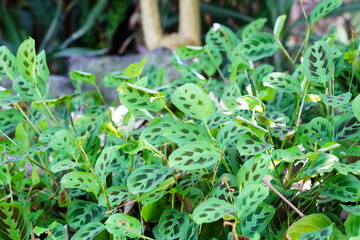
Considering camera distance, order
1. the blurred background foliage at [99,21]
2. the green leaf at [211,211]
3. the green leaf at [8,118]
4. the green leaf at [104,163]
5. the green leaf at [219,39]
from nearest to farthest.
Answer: the green leaf at [211,211] < the green leaf at [104,163] < the green leaf at [8,118] < the green leaf at [219,39] < the blurred background foliage at [99,21]

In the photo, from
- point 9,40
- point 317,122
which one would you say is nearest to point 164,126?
point 317,122

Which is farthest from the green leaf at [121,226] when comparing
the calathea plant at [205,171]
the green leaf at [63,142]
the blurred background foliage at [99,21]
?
the blurred background foliage at [99,21]

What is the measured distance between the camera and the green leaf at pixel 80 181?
0.46m

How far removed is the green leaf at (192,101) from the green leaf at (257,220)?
10cm

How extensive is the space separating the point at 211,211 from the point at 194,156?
6 centimetres

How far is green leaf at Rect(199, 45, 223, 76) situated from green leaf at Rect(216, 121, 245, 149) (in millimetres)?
332

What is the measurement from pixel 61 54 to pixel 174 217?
286 centimetres

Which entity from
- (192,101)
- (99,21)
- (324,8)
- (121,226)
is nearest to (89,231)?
(121,226)

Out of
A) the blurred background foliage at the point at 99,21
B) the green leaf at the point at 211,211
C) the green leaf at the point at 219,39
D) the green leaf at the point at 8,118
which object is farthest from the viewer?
the blurred background foliage at the point at 99,21

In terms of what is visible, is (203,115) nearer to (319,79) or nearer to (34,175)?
(319,79)

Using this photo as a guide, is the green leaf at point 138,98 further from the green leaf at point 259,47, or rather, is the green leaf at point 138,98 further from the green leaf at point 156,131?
the green leaf at point 259,47

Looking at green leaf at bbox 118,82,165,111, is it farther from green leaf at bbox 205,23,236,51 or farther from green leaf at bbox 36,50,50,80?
green leaf at bbox 205,23,236,51

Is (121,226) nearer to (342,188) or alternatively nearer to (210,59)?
(342,188)

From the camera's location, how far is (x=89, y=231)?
0.45m
